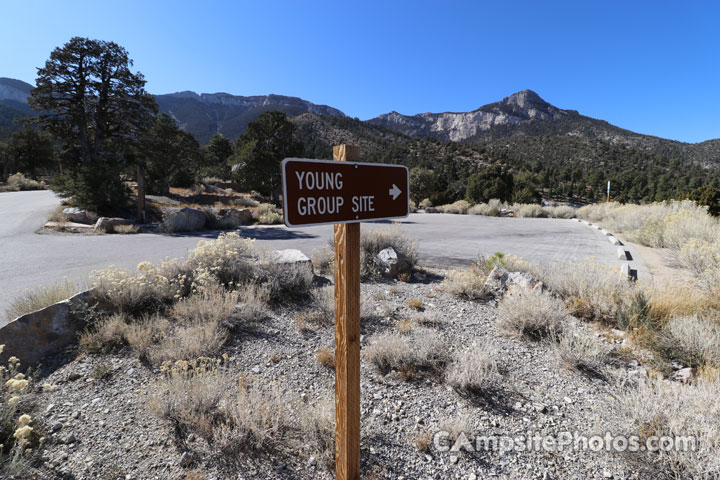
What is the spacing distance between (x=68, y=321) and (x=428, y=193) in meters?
30.3

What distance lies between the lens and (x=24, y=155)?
36219mm

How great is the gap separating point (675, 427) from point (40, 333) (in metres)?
5.88

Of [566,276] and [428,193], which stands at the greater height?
[428,193]

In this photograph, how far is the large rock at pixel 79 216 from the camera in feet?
40.4

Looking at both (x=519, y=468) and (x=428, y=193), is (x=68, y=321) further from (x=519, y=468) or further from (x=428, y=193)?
(x=428, y=193)

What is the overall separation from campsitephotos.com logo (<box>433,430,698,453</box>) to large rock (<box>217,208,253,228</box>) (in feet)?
47.1

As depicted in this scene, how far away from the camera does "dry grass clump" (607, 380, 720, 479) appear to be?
1925 mm

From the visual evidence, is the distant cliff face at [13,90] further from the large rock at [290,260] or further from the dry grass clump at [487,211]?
the large rock at [290,260]

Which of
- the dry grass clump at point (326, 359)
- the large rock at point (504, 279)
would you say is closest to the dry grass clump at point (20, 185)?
the dry grass clump at point (326, 359)

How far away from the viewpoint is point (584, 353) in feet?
11.0

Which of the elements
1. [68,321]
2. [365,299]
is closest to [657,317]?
[365,299]

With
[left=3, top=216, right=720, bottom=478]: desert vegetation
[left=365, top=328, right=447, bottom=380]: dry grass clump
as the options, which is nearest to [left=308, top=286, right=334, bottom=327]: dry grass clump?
[left=3, top=216, right=720, bottom=478]: desert vegetation

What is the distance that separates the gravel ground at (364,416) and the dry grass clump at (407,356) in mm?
106

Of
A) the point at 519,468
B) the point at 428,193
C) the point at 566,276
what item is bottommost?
the point at 519,468
